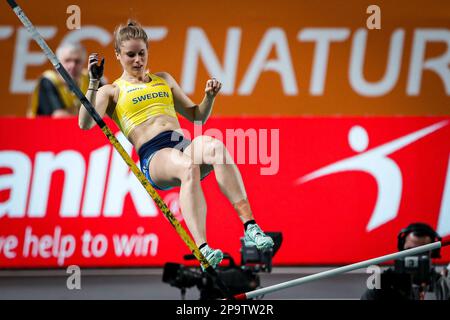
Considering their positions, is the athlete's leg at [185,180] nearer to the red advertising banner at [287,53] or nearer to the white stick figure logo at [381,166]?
the white stick figure logo at [381,166]

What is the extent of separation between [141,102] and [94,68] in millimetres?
238

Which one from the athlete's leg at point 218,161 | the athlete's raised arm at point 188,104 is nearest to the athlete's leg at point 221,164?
the athlete's leg at point 218,161

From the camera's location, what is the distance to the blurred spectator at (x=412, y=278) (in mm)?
5547

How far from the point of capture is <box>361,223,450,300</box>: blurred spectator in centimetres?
555

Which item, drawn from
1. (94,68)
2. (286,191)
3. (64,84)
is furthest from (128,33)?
(286,191)

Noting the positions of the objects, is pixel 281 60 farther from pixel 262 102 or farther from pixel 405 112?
pixel 405 112

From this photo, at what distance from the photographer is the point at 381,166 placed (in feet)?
29.9

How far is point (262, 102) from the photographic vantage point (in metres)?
12.0

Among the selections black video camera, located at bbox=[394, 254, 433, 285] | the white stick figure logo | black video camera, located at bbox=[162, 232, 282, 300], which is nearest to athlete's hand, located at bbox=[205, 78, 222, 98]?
black video camera, located at bbox=[162, 232, 282, 300]

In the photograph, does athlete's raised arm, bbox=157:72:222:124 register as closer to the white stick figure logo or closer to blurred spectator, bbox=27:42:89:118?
blurred spectator, bbox=27:42:89:118

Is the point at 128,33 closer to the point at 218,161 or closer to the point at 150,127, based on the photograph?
the point at 150,127

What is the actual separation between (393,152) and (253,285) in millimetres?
3560

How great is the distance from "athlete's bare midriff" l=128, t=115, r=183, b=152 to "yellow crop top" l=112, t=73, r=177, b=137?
Result: 0.06ft

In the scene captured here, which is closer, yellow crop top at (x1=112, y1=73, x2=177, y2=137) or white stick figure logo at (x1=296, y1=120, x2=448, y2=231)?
yellow crop top at (x1=112, y1=73, x2=177, y2=137)
